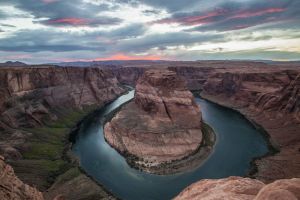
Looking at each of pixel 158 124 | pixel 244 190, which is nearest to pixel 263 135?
pixel 158 124

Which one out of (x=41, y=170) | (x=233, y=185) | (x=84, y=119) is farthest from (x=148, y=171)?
(x=84, y=119)

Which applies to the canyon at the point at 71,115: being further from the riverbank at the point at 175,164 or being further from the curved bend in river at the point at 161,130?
the riverbank at the point at 175,164

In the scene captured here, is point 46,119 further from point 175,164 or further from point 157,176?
point 157,176

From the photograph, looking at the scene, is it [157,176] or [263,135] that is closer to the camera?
[157,176]

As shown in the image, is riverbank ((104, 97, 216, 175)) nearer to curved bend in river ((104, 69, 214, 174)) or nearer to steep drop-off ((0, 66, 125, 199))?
curved bend in river ((104, 69, 214, 174))

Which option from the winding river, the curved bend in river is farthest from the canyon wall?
the curved bend in river

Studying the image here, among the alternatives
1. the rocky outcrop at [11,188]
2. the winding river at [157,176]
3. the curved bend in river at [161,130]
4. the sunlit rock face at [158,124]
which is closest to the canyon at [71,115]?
the rocky outcrop at [11,188]

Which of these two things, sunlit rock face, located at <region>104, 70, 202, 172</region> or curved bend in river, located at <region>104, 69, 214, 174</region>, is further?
sunlit rock face, located at <region>104, 70, 202, 172</region>
